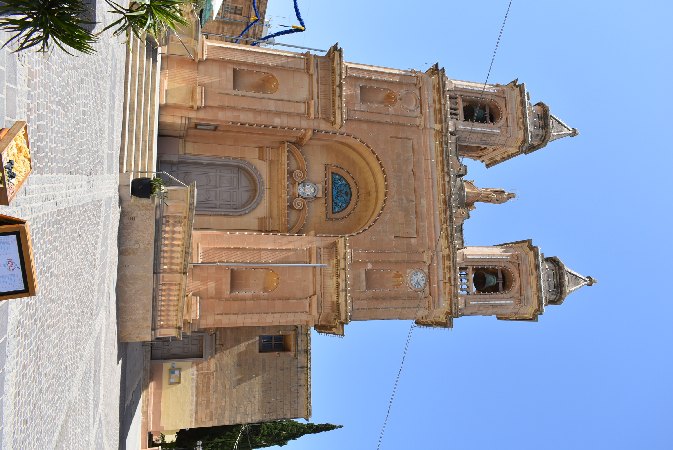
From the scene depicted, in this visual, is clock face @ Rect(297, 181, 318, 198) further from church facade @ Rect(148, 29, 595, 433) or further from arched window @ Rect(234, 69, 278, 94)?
arched window @ Rect(234, 69, 278, 94)

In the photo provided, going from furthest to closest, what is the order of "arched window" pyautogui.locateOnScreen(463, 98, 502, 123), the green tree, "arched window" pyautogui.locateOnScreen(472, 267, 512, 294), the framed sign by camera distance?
1. the green tree
2. "arched window" pyautogui.locateOnScreen(463, 98, 502, 123)
3. "arched window" pyautogui.locateOnScreen(472, 267, 512, 294)
4. the framed sign

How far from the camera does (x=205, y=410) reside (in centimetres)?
2286

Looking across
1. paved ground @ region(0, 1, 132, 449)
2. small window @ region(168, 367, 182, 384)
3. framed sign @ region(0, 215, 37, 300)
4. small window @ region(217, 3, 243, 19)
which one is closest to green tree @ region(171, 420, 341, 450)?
small window @ region(168, 367, 182, 384)

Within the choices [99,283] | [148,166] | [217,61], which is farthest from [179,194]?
[217,61]

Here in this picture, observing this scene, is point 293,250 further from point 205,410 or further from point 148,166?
point 205,410

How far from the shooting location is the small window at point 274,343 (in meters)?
24.0

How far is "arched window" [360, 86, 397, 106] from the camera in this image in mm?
21266

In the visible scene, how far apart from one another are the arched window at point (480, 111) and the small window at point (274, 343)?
1096 centimetres

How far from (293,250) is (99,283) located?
7.22m

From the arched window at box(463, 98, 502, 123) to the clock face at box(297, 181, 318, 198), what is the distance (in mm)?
6336

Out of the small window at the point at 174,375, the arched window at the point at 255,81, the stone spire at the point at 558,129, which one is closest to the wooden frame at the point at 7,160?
the arched window at the point at 255,81

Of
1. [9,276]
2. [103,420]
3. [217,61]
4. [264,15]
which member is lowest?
[103,420]

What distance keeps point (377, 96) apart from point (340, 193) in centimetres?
360

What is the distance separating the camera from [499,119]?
22609mm
